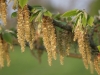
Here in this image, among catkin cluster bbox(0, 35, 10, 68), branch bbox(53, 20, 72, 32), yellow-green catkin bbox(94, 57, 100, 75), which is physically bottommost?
yellow-green catkin bbox(94, 57, 100, 75)

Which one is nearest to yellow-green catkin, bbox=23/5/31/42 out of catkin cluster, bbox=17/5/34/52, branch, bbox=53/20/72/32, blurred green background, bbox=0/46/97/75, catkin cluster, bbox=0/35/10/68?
catkin cluster, bbox=17/5/34/52

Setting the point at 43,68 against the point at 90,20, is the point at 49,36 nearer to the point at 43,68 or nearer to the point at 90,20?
the point at 90,20

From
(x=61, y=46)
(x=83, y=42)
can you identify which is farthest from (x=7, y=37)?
(x=83, y=42)

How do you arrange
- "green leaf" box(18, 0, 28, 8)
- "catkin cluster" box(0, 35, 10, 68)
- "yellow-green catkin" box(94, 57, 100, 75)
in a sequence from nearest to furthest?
"green leaf" box(18, 0, 28, 8) → "yellow-green catkin" box(94, 57, 100, 75) → "catkin cluster" box(0, 35, 10, 68)

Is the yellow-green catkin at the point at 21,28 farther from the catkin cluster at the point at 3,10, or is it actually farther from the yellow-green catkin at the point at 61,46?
the yellow-green catkin at the point at 61,46

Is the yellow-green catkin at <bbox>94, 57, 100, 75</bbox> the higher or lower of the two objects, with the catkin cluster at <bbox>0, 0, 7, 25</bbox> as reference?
lower

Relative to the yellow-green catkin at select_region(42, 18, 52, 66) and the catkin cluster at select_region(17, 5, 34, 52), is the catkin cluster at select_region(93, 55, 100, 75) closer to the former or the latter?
the yellow-green catkin at select_region(42, 18, 52, 66)
